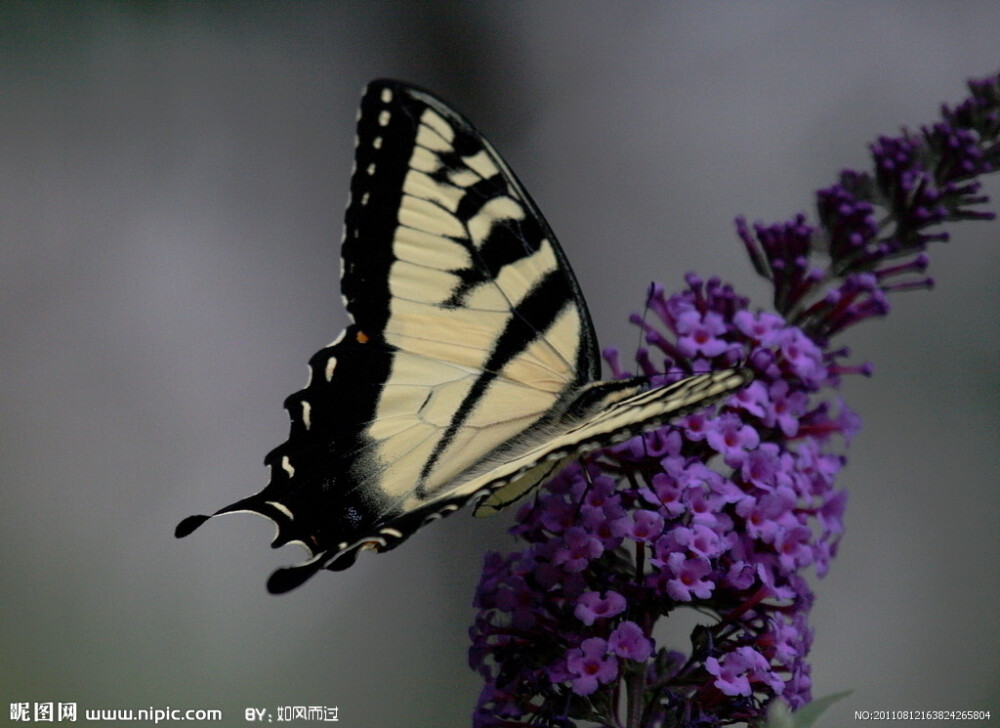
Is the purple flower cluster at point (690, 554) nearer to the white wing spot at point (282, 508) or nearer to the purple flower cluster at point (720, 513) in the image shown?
the purple flower cluster at point (720, 513)

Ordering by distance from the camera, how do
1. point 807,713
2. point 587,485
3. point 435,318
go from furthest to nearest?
point 435,318
point 587,485
point 807,713

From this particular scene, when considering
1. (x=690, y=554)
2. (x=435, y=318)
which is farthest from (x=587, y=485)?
(x=435, y=318)

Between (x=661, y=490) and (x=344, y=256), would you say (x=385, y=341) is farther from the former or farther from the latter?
(x=661, y=490)

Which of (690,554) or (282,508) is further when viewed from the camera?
(282,508)

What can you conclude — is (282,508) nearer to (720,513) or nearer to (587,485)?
(587,485)

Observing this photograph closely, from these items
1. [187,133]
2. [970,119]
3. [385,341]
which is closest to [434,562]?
[187,133]
